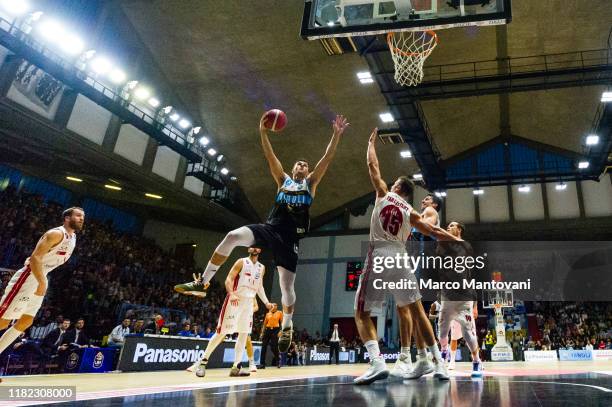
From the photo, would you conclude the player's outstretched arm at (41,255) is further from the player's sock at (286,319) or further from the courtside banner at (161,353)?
the courtside banner at (161,353)

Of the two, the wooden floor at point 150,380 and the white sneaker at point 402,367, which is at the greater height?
the white sneaker at point 402,367

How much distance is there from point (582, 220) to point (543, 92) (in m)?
7.75

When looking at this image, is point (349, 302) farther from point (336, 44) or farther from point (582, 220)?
point (336, 44)

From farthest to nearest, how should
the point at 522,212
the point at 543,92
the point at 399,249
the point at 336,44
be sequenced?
the point at 522,212 < the point at 543,92 < the point at 336,44 < the point at 399,249

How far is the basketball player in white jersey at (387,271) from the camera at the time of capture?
164 inches

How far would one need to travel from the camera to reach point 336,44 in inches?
434

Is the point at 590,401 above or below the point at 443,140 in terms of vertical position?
below

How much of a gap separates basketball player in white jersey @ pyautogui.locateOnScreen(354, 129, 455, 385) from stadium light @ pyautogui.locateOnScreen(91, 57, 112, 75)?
44.3ft

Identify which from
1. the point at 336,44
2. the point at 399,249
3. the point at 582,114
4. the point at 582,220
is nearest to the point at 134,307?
the point at 336,44

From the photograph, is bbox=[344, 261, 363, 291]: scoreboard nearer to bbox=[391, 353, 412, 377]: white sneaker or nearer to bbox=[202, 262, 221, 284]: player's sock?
bbox=[391, 353, 412, 377]: white sneaker

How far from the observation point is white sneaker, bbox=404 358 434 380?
4621 millimetres

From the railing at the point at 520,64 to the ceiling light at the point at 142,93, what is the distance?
1062 cm

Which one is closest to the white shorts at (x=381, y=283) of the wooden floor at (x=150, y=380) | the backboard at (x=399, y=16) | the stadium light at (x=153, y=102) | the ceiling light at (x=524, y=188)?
the wooden floor at (x=150, y=380)

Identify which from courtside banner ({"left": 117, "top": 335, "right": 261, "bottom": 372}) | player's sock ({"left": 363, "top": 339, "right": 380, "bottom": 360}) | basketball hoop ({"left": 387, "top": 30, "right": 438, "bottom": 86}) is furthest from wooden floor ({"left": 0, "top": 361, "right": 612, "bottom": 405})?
basketball hoop ({"left": 387, "top": 30, "right": 438, "bottom": 86})
